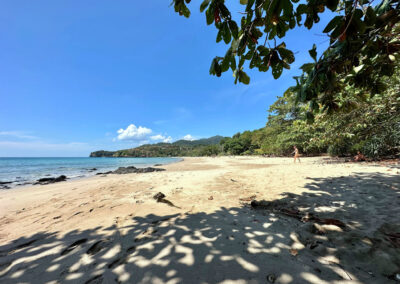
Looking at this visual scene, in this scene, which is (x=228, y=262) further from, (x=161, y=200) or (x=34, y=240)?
(x=34, y=240)

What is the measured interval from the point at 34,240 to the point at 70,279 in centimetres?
160

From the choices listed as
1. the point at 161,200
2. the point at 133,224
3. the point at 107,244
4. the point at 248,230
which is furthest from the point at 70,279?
the point at 161,200

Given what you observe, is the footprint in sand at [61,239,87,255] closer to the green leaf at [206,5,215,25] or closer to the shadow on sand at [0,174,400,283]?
the shadow on sand at [0,174,400,283]

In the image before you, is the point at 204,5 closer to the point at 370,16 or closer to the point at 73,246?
the point at 370,16

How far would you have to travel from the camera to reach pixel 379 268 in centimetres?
139

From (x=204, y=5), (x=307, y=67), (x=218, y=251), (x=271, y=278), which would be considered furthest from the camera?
(x=307, y=67)

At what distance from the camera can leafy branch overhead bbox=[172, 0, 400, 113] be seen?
155 centimetres

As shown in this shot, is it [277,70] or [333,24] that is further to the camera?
[277,70]

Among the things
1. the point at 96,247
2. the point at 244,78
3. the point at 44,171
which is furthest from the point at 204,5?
the point at 44,171

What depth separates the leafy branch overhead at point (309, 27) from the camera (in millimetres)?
1551

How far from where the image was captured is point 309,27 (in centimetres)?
192

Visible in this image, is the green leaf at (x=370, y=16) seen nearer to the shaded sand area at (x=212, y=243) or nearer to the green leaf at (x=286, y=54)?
the green leaf at (x=286, y=54)

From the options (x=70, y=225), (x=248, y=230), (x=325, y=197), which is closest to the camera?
(x=248, y=230)

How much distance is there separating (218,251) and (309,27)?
9.95 ft
